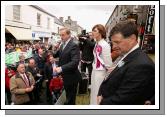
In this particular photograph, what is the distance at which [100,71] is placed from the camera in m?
3.63

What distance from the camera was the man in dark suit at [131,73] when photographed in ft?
6.85

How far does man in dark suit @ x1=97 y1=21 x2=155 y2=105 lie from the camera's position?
2.09 m

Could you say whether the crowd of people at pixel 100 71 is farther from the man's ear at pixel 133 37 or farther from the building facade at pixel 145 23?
the building facade at pixel 145 23

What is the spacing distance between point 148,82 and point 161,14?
29.8 inches

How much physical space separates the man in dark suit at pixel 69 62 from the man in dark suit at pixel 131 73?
1422 mm

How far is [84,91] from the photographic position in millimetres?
5195

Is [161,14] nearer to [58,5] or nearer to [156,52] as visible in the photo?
[156,52]

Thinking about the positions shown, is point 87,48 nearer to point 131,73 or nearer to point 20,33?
point 131,73

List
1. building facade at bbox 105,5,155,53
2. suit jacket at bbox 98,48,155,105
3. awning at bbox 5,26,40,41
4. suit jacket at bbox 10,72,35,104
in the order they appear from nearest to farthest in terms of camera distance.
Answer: suit jacket at bbox 98,48,155,105 → building facade at bbox 105,5,155,53 → suit jacket at bbox 10,72,35,104 → awning at bbox 5,26,40,41

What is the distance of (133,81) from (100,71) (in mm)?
1541

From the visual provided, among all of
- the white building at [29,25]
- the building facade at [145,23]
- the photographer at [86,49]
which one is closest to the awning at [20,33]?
the white building at [29,25]

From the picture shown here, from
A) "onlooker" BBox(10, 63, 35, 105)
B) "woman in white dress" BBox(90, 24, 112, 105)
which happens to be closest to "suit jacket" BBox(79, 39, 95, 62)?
"onlooker" BBox(10, 63, 35, 105)

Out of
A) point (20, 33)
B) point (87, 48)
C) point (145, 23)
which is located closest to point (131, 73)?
point (87, 48)

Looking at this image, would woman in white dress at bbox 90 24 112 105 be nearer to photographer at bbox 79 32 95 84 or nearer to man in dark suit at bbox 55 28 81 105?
man in dark suit at bbox 55 28 81 105
